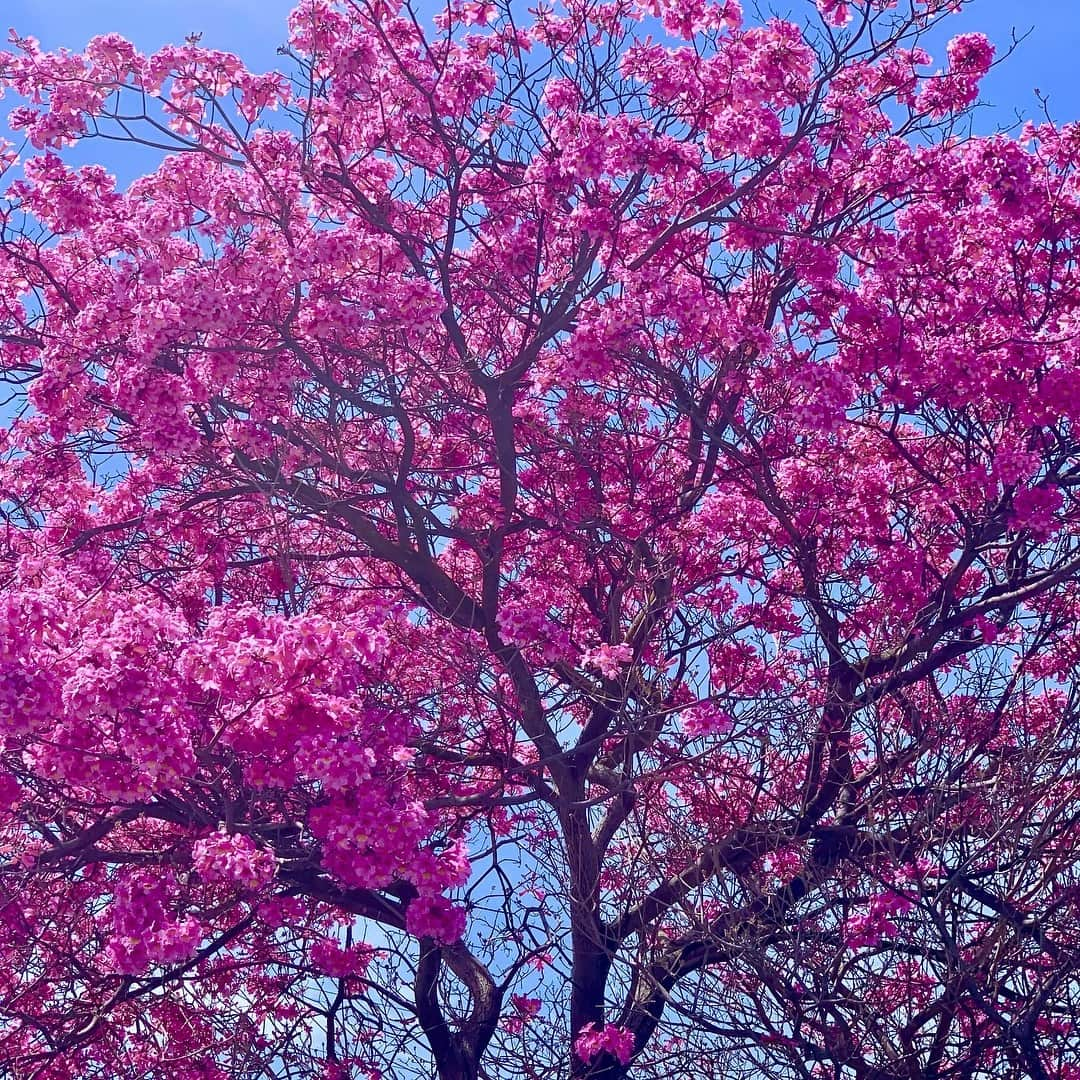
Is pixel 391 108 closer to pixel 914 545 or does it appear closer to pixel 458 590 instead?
pixel 458 590

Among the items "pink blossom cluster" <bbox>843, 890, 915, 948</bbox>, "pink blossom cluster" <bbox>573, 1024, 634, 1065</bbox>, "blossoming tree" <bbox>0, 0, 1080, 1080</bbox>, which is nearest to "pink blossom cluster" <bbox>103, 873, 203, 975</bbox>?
"blossoming tree" <bbox>0, 0, 1080, 1080</bbox>

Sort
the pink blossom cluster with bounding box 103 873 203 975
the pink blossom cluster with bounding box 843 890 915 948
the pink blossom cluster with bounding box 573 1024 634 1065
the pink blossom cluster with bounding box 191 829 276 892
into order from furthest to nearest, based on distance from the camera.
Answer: the pink blossom cluster with bounding box 573 1024 634 1065 < the pink blossom cluster with bounding box 843 890 915 948 < the pink blossom cluster with bounding box 103 873 203 975 < the pink blossom cluster with bounding box 191 829 276 892

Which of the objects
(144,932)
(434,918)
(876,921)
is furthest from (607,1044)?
(144,932)

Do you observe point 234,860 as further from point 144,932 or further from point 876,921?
point 876,921

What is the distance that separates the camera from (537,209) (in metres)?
9.98

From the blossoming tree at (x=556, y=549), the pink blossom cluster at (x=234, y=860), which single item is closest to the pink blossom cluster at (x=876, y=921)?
the blossoming tree at (x=556, y=549)

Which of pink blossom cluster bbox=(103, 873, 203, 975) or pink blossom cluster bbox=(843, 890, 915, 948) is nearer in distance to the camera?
pink blossom cluster bbox=(103, 873, 203, 975)

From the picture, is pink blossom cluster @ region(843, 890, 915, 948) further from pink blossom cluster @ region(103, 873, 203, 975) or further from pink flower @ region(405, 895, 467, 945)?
pink blossom cluster @ region(103, 873, 203, 975)

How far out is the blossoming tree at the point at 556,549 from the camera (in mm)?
7758

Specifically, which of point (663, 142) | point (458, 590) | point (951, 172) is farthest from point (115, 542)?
point (951, 172)

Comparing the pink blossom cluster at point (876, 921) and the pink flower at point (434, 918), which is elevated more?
the pink flower at point (434, 918)

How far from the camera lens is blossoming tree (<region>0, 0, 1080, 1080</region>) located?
7.76 meters

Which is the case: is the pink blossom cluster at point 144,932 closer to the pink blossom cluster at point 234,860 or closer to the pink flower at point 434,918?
the pink blossom cluster at point 234,860

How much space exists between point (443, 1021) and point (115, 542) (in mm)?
4767
